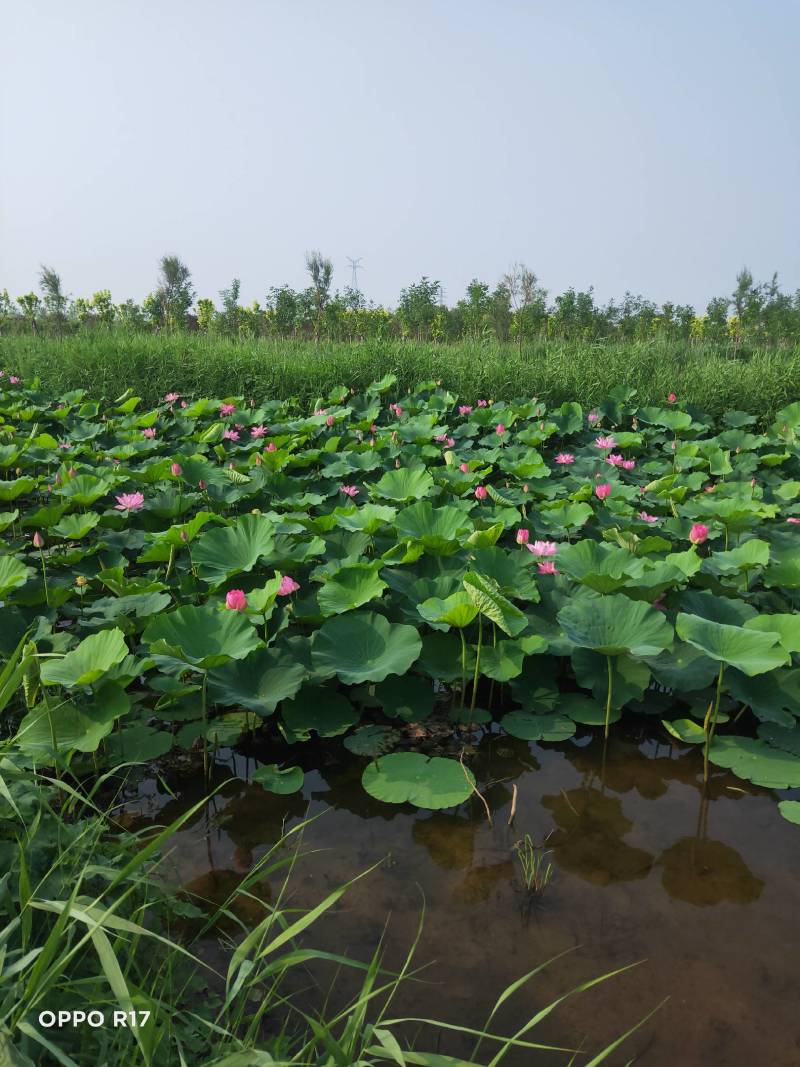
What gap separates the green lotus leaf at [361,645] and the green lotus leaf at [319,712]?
0.10 m

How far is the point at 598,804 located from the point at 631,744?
35 cm

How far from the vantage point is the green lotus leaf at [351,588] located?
2428mm

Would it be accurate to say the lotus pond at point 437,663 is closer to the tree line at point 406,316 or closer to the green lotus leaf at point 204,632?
the green lotus leaf at point 204,632

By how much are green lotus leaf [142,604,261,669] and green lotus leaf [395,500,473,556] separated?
0.87 meters

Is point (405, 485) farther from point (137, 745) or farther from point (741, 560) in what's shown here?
point (137, 745)

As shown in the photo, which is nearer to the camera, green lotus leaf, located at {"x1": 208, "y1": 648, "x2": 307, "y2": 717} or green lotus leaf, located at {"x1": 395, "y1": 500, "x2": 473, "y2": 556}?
green lotus leaf, located at {"x1": 208, "y1": 648, "x2": 307, "y2": 717}

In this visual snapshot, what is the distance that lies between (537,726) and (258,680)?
893mm

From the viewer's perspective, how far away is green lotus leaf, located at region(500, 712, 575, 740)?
222cm

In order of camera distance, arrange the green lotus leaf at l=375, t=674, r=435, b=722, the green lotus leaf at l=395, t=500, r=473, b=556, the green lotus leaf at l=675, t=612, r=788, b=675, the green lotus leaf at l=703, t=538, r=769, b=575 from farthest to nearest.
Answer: the green lotus leaf at l=395, t=500, r=473, b=556 < the green lotus leaf at l=703, t=538, r=769, b=575 < the green lotus leaf at l=375, t=674, r=435, b=722 < the green lotus leaf at l=675, t=612, r=788, b=675

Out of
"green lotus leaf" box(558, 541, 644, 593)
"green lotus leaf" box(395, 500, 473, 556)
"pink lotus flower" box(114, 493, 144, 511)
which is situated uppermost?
"pink lotus flower" box(114, 493, 144, 511)

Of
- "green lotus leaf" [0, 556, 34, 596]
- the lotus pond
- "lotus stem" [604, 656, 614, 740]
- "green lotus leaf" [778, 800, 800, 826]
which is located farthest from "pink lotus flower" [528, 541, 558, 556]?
"green lotus leaf" [0, 556, 34, 596]

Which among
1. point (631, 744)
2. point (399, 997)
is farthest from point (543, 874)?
point (631, 744)

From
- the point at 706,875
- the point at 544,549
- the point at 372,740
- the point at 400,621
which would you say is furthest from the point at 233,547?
the point at 706,875

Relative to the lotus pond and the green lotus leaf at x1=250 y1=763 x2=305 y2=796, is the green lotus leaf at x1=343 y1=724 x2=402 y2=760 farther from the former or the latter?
the green lotus leaf at x1=250 y1=763 x2=305 y2=796
